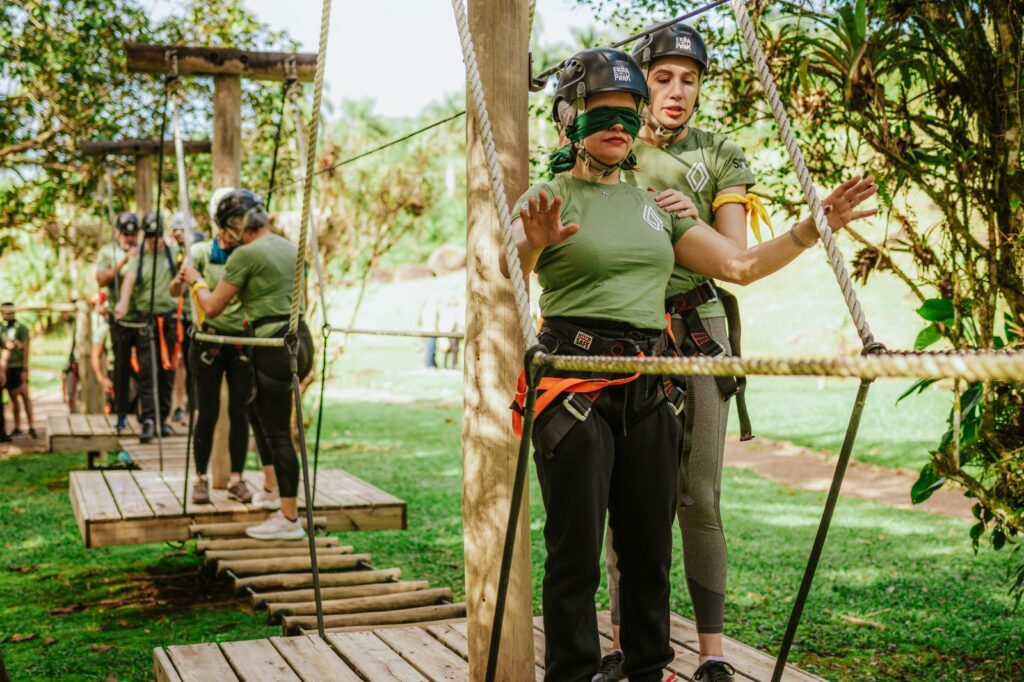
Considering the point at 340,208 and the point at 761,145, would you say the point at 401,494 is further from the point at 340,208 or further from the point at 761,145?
the point at 761,145

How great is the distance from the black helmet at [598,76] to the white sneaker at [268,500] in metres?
3.67

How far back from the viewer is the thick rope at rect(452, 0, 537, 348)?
212 centimetres

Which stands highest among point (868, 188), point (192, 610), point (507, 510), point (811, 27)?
point (811, 27)

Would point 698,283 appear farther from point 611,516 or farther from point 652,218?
point 611,516

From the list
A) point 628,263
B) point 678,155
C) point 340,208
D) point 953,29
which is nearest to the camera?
point 628,263

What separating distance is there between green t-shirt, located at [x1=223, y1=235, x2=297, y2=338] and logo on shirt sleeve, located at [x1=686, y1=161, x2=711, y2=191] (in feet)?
8.93

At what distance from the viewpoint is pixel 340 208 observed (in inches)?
421

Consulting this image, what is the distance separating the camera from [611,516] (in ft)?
8.56

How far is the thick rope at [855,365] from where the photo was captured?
1228 mm

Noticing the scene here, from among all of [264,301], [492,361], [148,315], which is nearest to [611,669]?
[492,361]

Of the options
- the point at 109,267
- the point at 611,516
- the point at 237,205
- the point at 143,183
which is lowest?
the point at 611,516

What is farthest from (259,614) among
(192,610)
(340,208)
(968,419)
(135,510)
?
(340,208)

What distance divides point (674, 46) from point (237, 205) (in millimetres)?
2934

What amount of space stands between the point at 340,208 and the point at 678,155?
8148 millimetres
